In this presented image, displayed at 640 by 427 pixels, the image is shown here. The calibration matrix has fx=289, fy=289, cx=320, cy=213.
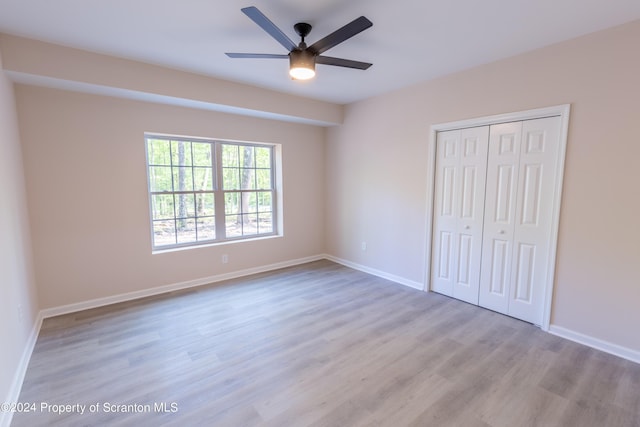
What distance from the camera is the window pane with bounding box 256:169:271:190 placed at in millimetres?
4773

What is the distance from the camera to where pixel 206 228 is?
4285 millimetres

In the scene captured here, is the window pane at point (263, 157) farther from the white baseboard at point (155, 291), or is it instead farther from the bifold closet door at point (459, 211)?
the bifold closet door at point (459, 211)

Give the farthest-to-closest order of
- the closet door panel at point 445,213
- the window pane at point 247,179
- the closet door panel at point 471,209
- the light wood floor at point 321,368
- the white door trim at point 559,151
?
the window pane at point 247,179
the closet door panel at point 445,213
the closet door panel at point 471,209
the white door trim at point 559,151
the light wood floor at point 321,368

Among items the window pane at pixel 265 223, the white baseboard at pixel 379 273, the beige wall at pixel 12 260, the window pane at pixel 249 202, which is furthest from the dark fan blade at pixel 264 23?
the white baseboard at pixel 379 273

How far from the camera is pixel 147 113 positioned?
3.54m

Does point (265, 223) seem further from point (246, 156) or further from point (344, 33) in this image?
point (344, 33)

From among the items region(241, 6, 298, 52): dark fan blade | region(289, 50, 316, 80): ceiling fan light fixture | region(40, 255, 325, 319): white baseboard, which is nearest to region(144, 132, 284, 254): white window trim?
region(40, 255, 325, 319): white baseboard

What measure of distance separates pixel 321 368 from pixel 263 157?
3.45 metres

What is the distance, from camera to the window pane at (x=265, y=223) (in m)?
4.86

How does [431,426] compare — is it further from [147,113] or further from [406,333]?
[147,113]

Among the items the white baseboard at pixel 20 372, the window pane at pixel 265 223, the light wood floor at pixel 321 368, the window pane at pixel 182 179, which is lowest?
the light wood floor at pixel 321 368

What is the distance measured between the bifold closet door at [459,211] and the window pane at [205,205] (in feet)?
10.4

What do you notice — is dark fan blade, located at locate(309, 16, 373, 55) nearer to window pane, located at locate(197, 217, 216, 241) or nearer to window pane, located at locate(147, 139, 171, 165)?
window pane, located at locate(147, 139, 171, 165)

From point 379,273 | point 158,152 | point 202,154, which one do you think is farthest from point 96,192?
point 379,273
